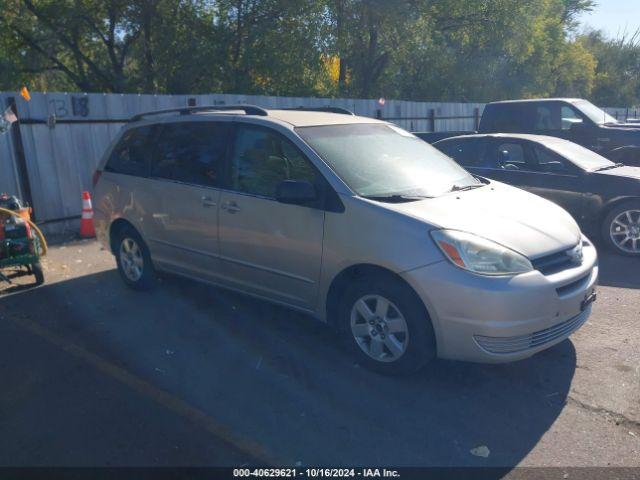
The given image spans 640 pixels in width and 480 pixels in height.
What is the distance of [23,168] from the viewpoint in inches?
340

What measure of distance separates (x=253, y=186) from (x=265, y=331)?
1.25 m

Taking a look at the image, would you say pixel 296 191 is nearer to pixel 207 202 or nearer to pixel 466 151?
pixel 207 202

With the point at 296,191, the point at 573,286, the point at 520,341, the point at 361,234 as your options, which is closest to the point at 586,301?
the point at 573,286

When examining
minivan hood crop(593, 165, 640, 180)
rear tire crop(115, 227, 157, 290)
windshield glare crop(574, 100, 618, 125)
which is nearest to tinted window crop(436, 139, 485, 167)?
minivan hood crop(593, 165, 640, 180)

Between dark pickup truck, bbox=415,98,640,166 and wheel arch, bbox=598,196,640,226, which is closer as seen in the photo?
wheel arch, bbox=598,196,640,226

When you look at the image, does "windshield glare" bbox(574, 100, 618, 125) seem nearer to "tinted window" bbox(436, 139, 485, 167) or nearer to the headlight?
"tinted window" bbox(436, 139, 485, 167)

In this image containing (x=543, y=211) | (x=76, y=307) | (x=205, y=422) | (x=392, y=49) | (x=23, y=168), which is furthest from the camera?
(x=392, y=49)

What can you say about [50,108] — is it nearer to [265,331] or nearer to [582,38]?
[265,331]

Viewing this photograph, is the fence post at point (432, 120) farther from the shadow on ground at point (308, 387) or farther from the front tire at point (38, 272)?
the front tire at point (38, 272)

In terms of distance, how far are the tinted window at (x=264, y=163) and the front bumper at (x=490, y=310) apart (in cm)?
138

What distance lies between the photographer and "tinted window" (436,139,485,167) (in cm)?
869

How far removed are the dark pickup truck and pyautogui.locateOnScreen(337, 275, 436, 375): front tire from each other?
8123mm

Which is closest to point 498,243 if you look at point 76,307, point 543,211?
→ point 543,211

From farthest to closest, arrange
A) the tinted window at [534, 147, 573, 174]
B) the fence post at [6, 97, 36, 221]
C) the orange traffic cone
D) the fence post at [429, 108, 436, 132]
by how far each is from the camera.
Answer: the fence post at [429, 108, 436, 132] → the orange traffic cone → the fence post at [6, 97, 36, 221] → the tinted window at [534, 147, 573, 174]
